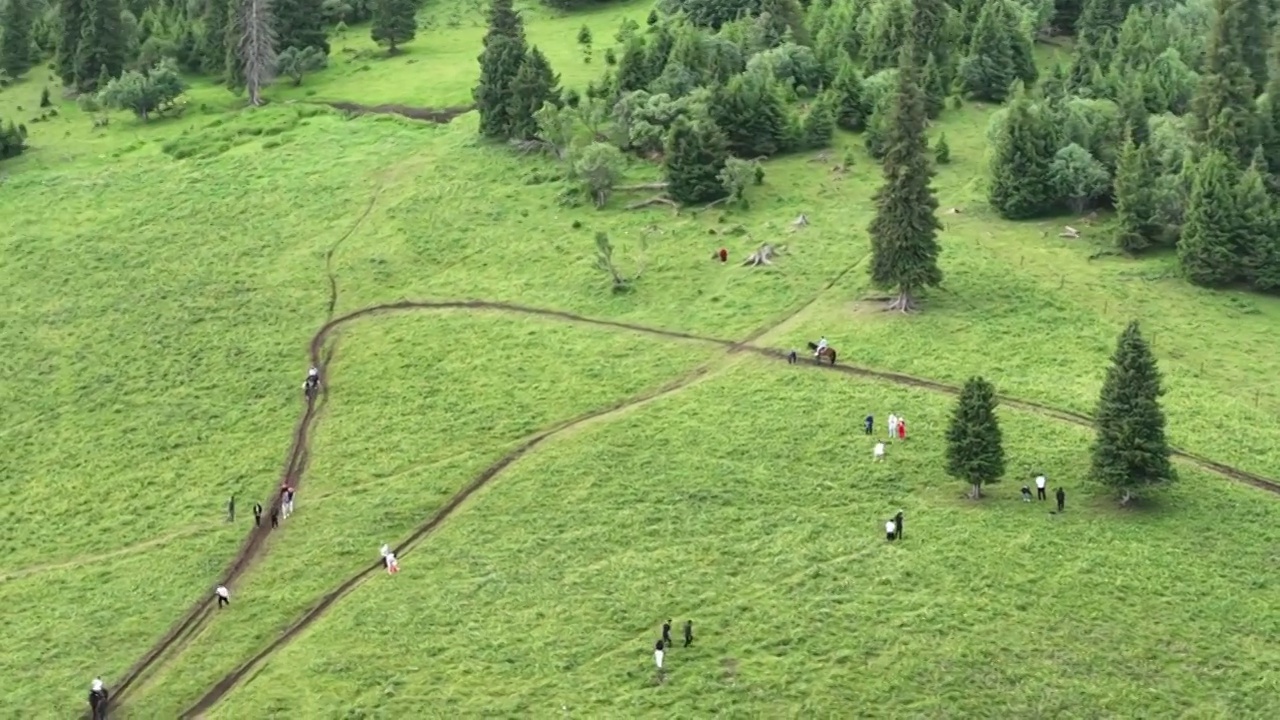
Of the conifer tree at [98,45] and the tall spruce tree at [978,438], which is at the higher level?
the conifer tree at [98,45]

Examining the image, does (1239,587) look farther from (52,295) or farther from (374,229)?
(52,295)

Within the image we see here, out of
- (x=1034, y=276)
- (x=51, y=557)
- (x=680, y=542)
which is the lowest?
(x=51, y=557)

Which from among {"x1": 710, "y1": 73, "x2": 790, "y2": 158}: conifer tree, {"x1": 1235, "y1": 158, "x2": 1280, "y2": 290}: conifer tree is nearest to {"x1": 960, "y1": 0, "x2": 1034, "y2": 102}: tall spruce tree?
{"x1": 710, "y1": 73, "x2": 790, "y2": 158}: conifer tree

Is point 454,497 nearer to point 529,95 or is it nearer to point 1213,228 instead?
point 1213,228

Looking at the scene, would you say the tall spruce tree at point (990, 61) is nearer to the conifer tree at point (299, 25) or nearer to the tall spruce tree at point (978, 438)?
the tall spruce tree at point (978, 438)

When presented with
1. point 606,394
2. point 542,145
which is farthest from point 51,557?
point 542,145

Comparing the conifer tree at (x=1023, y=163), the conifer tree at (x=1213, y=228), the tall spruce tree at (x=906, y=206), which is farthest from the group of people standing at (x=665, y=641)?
the conifer tree at (x=1023, y=163)

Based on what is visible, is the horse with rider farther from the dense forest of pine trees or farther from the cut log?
the cut log

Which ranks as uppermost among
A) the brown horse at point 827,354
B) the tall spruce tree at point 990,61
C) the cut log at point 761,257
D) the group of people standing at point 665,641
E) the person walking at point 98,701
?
the tall spruce tree at point 990,61
